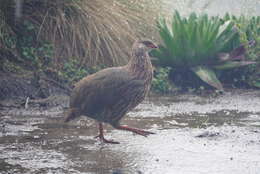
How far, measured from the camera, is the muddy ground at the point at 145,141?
4559 mm

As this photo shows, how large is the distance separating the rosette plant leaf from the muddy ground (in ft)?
3.80

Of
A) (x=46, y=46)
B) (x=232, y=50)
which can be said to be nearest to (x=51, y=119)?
(x=46, y=46)

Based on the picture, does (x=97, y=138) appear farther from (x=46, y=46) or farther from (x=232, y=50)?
(x=232, y=50)

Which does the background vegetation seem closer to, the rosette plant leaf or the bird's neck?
the rosette plant leaf

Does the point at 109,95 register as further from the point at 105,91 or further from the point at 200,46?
the point at 200,46

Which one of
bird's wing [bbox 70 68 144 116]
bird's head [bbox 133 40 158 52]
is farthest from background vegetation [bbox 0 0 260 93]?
bird's wing [bbox 70 68 144 116]

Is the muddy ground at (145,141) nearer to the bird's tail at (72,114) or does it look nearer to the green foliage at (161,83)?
the bird's tail at (72,114)

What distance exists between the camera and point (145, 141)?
552 cm

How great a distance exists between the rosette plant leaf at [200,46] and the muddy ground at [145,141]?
1.16 metres

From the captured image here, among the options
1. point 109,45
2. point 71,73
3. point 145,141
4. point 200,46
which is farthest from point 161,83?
point 145,141

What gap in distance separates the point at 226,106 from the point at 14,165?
371 centimetres

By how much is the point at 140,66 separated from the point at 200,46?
3202 millimetres

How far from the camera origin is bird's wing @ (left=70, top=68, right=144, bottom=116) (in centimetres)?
549

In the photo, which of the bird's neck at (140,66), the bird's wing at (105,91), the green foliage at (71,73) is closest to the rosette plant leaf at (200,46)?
the green foliage at (71,73)
